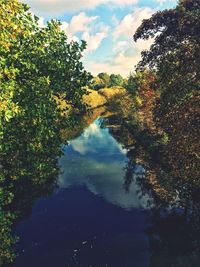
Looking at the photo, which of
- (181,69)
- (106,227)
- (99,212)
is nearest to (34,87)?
(181,69)

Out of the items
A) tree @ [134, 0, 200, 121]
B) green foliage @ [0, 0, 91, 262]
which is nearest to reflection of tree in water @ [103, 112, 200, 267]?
tree @ [134, 0, 200, 121]

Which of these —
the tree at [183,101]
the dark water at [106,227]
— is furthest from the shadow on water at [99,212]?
the tree at [183,101]

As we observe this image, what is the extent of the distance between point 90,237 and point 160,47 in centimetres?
1629

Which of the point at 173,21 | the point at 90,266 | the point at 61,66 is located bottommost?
the point at 90,266

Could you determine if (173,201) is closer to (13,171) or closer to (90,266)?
(90,266)

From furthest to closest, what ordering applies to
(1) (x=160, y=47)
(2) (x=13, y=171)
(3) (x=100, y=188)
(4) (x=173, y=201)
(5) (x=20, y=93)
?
1. (3) (x=100, y=188)
2. (4) (x=173, y=201)
3. (1) (x=160, y=47)
4. (2) (x=13, y=171)
5. (5) (x=20, y=93)

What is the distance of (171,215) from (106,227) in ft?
18.9

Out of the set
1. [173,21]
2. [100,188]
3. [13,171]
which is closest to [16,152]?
[13,171]

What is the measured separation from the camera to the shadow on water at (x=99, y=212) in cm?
2581

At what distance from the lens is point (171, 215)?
32.5 metres

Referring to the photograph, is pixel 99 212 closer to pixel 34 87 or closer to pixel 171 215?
pixel 171 215

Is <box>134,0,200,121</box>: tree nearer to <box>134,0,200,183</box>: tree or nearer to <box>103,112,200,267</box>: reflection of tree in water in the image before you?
<box>134,0,200,183</box>: tree

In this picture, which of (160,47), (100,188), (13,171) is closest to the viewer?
(13,171)

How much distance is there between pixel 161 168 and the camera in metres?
43.7
